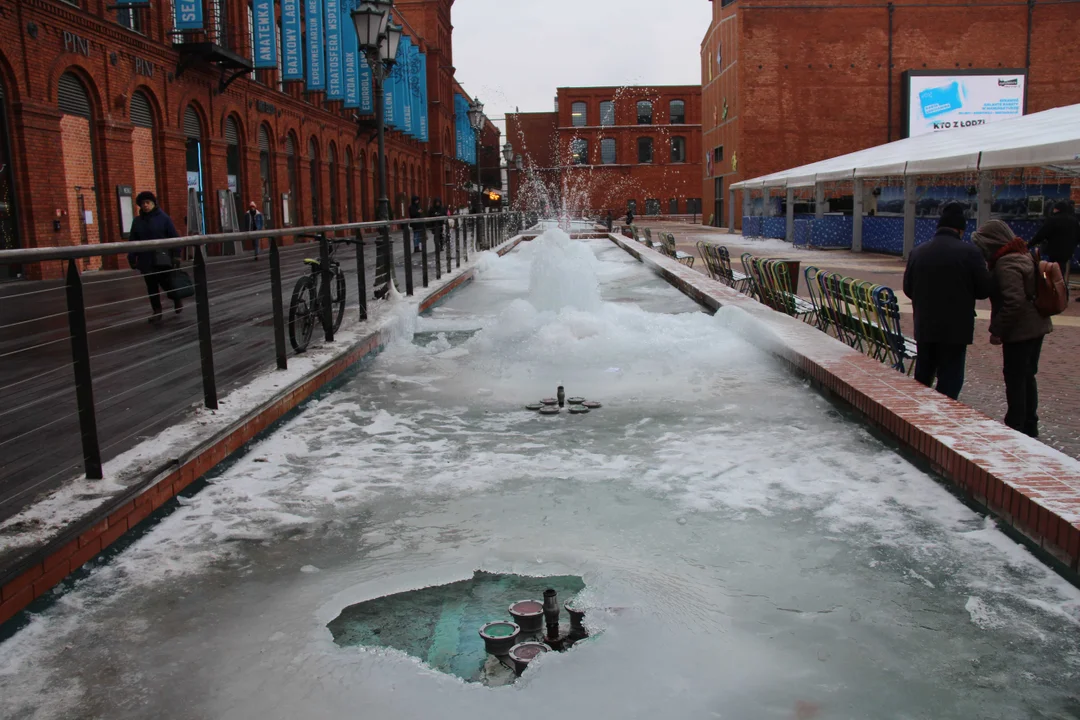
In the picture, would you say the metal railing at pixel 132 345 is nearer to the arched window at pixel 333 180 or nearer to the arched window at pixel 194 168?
the arched window at pixel 194 168

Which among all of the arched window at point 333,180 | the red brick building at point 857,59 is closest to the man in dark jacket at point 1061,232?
the arched window at point 333,180

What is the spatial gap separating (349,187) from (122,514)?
125 feet

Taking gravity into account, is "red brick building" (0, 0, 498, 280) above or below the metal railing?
above

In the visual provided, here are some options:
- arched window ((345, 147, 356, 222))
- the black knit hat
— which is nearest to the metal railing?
the black knit hat

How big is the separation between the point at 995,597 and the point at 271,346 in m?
6.82

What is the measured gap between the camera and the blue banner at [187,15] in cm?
2069

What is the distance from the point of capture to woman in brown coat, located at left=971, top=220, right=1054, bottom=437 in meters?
5.91

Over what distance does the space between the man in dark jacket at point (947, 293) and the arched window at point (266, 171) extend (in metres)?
25.4

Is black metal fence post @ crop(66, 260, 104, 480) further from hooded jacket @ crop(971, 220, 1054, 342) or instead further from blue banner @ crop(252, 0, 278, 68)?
blue banner @ crop(252, 0, 278, 68)

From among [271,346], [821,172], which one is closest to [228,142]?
[821,172]

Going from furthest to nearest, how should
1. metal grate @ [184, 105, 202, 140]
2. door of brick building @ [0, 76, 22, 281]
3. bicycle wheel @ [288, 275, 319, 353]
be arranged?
metal grate @ [184, 105, 202, 140]
door of brick building @ [0, 76, 22, 281]
bicycle wheel @ [288, 275, 319, 353]

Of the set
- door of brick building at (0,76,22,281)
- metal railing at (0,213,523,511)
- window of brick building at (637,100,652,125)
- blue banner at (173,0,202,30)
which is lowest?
metal railing at (0,213,523,511)

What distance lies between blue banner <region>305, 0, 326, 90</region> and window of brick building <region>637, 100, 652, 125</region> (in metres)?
46.4

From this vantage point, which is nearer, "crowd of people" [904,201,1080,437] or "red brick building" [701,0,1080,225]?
"crowd of people" [904,201,1080,437]
